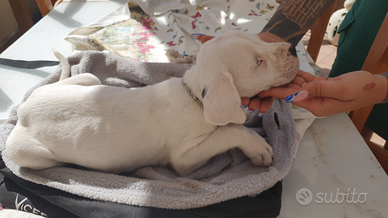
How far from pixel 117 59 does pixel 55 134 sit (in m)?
0.93

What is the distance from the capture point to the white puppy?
4.16ft

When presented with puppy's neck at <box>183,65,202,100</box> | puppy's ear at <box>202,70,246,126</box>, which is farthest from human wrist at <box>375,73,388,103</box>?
puppy's neck at <box>183,65,202,100</box>

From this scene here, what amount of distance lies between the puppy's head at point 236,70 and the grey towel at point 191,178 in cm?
32

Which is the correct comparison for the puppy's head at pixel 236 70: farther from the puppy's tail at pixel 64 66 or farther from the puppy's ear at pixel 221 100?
the puppy's tail at pixel 64 66

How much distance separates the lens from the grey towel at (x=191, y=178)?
119 centimetres

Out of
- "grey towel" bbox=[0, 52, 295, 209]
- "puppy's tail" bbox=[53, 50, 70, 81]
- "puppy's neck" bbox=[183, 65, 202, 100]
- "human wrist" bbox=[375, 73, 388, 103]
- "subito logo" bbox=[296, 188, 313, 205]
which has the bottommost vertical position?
"subito logo" bbox=[296, 188, 313, 205]

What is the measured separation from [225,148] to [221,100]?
0.36 meters

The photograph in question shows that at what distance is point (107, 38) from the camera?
2570 mm

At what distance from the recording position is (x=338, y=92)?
49.5 inches

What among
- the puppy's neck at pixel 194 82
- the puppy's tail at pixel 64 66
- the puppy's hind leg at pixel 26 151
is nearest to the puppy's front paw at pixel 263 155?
the puppy's neck at pixel 194 82

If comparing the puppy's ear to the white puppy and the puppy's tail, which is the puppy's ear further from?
the puppy's tail

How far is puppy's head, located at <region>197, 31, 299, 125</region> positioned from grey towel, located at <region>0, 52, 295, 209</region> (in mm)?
316

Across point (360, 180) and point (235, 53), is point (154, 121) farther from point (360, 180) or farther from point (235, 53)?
point (360, 180)

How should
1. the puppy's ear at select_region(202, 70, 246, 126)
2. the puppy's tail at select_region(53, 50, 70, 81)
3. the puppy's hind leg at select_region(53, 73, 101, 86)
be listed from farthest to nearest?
the puppy's tail at select_region(53, 50, 70, 81) < the puppy's hind leg at select_region(53, 73, 101, 86) < the puppy's ear at select_region(202, 70, 246, 126)
